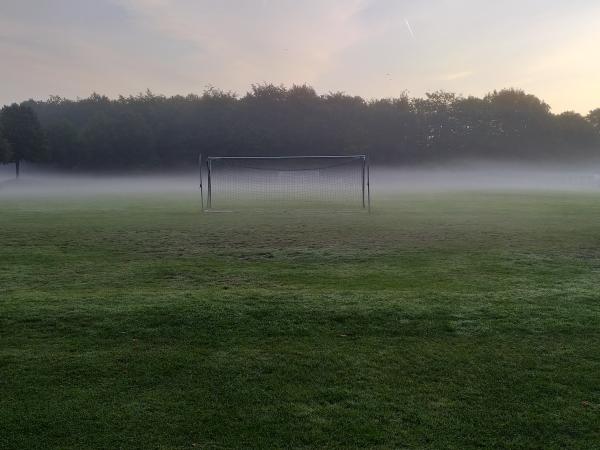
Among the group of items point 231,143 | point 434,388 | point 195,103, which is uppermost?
point 195,103

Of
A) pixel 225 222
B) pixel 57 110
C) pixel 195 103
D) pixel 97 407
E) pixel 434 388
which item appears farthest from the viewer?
→ pixel 57 110

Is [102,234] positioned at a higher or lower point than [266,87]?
lower

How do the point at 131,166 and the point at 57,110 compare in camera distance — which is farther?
the point at 57,110

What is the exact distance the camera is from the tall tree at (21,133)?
5706 cm

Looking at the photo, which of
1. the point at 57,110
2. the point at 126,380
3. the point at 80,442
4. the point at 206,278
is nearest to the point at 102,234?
the point at 206,278

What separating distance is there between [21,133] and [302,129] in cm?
3259

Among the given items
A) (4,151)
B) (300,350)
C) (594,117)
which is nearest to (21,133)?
(4,151)

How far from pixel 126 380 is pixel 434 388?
237 cm

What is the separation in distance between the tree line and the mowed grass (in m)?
58.4

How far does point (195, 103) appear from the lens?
75.2 meters

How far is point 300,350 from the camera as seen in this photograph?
4.84 metres

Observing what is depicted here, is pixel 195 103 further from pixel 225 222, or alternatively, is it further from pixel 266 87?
pixel 225 222

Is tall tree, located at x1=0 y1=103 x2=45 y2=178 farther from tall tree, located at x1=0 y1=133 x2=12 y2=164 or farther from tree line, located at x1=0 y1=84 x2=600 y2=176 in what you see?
tall tree, located at x1=0 y1=133 x2=12 y2=164

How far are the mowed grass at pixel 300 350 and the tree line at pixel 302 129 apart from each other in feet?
191
